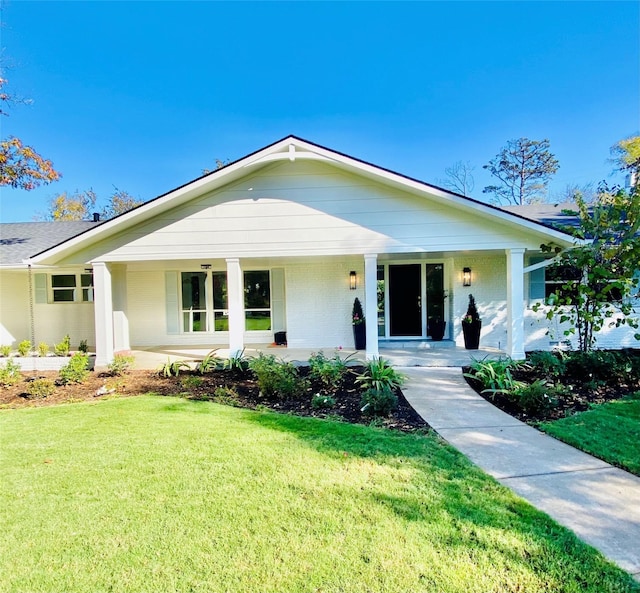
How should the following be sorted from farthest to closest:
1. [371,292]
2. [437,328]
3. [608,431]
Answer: [437,328]
[371,292]
[608,431]

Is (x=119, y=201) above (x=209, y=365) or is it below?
above

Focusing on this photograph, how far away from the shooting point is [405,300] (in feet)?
37.8

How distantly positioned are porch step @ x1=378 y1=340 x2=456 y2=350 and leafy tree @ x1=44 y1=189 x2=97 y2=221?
36844 millimetres

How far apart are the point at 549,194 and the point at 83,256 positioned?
36378mm

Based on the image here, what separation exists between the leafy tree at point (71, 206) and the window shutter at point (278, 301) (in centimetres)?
3308

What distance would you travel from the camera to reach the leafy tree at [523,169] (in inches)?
1280

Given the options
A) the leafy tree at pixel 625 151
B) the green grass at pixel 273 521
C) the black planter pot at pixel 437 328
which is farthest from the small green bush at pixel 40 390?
the leafy tree at pixel 625 151

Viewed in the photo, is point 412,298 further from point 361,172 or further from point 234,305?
point 234,305

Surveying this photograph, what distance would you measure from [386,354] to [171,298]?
7477 millimetres

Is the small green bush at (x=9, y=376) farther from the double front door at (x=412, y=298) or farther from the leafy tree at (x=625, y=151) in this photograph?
the leafy tree at (x=625, y=151)

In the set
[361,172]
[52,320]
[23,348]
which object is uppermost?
[361,172]

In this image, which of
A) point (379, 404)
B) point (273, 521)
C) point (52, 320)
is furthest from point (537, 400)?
point (52, 320)

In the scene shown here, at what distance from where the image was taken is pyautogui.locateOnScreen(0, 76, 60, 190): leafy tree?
39.1ft

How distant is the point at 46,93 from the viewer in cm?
1440
